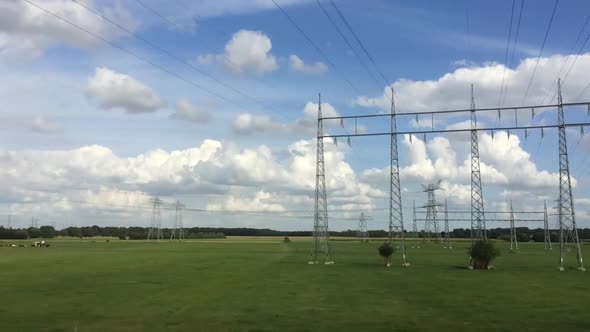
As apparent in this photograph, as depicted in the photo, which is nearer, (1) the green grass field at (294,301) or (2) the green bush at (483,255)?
(1) the green grass field at (294,301)

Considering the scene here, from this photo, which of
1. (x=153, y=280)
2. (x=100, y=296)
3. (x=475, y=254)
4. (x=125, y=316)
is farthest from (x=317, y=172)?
(x=125, y=316)

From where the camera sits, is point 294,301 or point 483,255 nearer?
point 294,301

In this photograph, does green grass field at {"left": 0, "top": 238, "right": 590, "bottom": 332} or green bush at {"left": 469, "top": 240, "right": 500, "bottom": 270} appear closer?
green grass field at {"left": 0, "top": 238, "right": 590, "bottom": 332}

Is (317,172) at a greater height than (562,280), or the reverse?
(317,172)

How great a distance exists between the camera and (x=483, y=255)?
171 ft

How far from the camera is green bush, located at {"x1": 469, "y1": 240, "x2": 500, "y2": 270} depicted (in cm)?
5219

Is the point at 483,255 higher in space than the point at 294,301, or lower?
higher

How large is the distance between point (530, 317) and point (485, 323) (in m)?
2.73

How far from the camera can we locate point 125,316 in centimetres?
2469

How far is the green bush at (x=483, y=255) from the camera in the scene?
52188 mm

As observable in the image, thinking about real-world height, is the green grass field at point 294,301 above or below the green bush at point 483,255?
below

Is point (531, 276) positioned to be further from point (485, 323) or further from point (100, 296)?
point (100, 296)

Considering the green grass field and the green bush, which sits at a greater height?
the green bush

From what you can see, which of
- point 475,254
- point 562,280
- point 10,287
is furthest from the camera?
point 475,254
